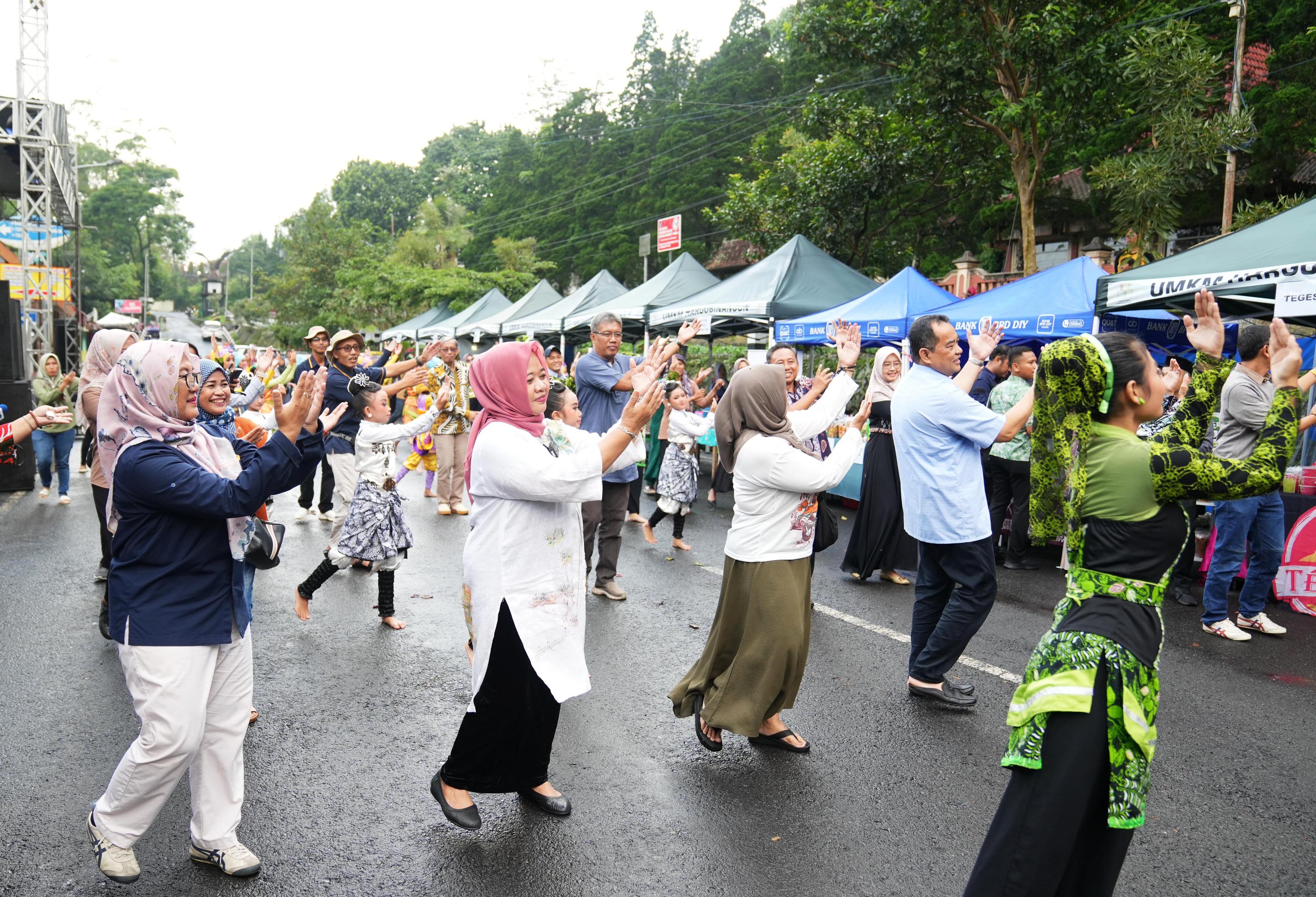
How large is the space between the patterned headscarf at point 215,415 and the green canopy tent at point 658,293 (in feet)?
35.1

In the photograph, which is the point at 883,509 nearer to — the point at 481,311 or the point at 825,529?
the point at 825,529

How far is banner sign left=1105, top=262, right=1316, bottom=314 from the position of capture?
6312mm

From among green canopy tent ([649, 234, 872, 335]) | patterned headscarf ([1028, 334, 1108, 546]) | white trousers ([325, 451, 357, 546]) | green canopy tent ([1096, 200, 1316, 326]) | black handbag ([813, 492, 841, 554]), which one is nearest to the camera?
patterned headscarf ([1028, 334, 1108, 546])

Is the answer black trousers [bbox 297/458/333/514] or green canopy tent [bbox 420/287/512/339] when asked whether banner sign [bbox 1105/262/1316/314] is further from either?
green canopy tent [bbox 420/287/512/339]

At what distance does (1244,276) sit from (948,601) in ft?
12.7

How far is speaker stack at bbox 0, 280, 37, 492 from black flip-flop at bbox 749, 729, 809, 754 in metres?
11.5

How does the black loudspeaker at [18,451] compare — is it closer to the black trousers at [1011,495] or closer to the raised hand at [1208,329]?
the black trousers at [1011,495]

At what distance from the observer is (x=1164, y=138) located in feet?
46.6

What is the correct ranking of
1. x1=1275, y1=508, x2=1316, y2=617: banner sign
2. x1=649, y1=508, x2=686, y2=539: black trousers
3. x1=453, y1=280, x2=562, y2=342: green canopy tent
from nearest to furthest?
1. x1=1275, y1=508, x2=1316, y2=617: banner sign
2. x1=649, y1=508, x2=686, y2=539: black trousers
3. x1=453, y1=280, x2=562, y2=342: green canopy tent

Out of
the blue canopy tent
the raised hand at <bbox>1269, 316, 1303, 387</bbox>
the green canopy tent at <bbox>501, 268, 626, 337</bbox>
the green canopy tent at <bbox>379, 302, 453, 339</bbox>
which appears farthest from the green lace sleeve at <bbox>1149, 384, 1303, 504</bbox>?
the green canopy tent at <bbox>379, 302, 453, 339</bbox>

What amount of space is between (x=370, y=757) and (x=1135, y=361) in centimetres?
347

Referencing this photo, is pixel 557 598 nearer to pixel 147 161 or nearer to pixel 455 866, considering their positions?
pixel 455 866

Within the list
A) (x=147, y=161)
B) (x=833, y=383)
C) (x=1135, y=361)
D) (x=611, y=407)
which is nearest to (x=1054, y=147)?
(x=611, y=407)

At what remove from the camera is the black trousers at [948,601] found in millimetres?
4648
